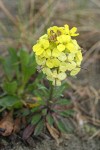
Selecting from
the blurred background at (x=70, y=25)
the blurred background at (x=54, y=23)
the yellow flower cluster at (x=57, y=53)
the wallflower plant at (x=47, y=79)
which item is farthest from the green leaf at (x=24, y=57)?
the yellow flower cluster at (x=57, y=53)

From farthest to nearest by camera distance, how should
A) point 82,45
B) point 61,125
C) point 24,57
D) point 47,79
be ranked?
point 82,45 < point 24,57 < point 61,125 < point 47,79

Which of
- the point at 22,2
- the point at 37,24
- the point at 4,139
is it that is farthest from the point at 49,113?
the point at 22,2

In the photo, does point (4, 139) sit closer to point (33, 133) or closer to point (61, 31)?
point (33, 133)

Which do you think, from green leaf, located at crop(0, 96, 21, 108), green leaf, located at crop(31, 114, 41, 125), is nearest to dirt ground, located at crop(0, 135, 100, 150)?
green leaf, located at crop(31, 114, 41, 125)

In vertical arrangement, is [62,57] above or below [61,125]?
above

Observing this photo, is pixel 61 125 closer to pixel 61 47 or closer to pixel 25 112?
pixel 25 112

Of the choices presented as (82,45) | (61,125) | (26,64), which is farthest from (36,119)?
(82,45)
